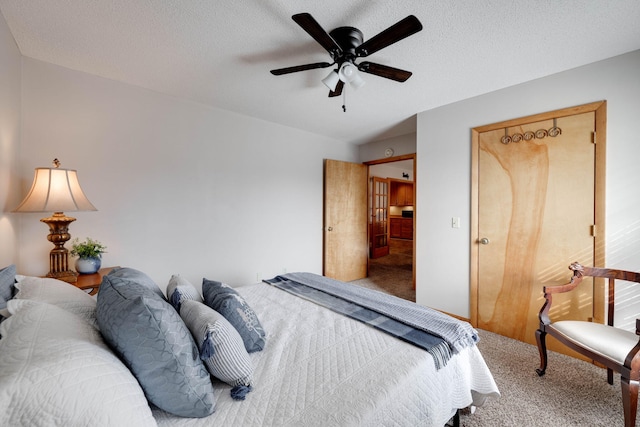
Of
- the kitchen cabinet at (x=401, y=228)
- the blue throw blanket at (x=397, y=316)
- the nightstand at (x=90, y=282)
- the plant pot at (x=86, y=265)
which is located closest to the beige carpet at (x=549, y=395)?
the blue throw blanket at (x=397, y=316)

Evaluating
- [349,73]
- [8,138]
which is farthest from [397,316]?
[8,138]

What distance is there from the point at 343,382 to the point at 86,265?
2.26 metres

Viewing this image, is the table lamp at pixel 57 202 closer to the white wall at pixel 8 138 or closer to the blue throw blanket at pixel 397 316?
the white wall at pixel 8 138

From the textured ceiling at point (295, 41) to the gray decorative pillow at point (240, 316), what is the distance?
5.66ft

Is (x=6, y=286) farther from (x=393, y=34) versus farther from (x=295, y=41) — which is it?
(x=393, y=34)

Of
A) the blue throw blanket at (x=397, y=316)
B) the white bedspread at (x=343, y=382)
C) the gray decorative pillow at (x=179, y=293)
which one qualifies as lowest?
the white bedspread at (x=343, y=382)

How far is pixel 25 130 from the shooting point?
214 centimetres

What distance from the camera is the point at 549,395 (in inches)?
69.4

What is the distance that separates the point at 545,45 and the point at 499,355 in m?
2.53

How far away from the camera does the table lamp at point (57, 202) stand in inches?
→ 70.4

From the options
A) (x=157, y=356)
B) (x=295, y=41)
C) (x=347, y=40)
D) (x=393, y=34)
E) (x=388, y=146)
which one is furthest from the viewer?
(x=388, y=146)

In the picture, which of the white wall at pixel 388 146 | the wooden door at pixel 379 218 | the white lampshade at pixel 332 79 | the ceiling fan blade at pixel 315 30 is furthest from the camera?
the wooden door at pixel 379 218

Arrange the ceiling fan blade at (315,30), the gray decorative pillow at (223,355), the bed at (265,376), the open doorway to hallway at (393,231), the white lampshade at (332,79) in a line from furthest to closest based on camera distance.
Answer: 1. the open doorway to hallway at (393,231)
2. the white lampshade at (332,79)
3. the ceiling fan blade at (315,30)
4. the gray decorative pillow at (223,355)
5. the bed at (265,376)

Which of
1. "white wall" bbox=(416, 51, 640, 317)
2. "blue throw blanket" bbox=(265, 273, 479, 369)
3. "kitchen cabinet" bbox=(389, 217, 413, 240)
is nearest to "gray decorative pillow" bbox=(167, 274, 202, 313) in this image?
"blue throw blanket" bbox=(265, 273, 479, 369)
